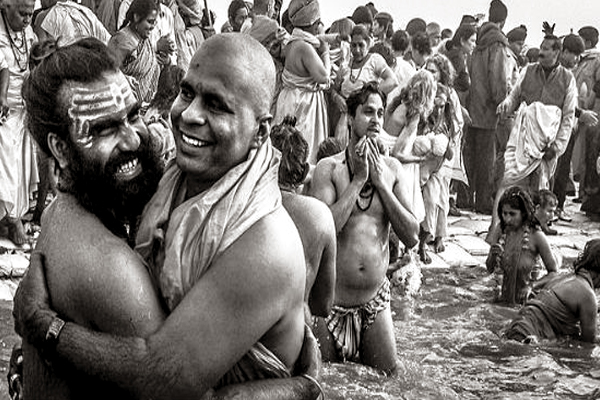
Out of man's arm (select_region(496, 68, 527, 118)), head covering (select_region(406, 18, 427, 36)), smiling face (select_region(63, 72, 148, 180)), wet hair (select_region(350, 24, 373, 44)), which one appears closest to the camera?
smiling face (select_region(63, 72, 148, 180))

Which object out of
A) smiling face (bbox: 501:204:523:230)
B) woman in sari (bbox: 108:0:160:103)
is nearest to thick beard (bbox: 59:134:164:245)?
smiling face (bbox: 501:204:523:230)

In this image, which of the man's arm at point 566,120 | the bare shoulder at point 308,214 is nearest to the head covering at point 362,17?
the man's arm at point 566,120

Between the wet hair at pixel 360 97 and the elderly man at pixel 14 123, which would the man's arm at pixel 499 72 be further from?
the wet hair at pixel 360 97

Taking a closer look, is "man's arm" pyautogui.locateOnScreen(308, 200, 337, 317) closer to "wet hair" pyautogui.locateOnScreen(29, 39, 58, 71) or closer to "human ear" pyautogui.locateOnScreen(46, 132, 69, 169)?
"human ear" pyautogui.locateOnScreen(46, 132, 69, 169)

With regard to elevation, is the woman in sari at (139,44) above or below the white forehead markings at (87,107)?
below

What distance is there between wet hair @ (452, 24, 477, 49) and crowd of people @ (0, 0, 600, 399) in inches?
91.2

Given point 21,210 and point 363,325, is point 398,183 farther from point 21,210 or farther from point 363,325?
point 21,210

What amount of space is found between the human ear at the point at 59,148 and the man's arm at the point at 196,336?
437 mm

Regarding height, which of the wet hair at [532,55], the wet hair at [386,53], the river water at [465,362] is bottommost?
the river water at [465,362]

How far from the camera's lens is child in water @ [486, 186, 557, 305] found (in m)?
8.06

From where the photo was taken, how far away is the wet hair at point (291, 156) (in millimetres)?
4672

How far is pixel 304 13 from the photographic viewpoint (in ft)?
31.2

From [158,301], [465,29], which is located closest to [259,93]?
[158,301]

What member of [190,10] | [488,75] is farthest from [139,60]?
[488,75]
